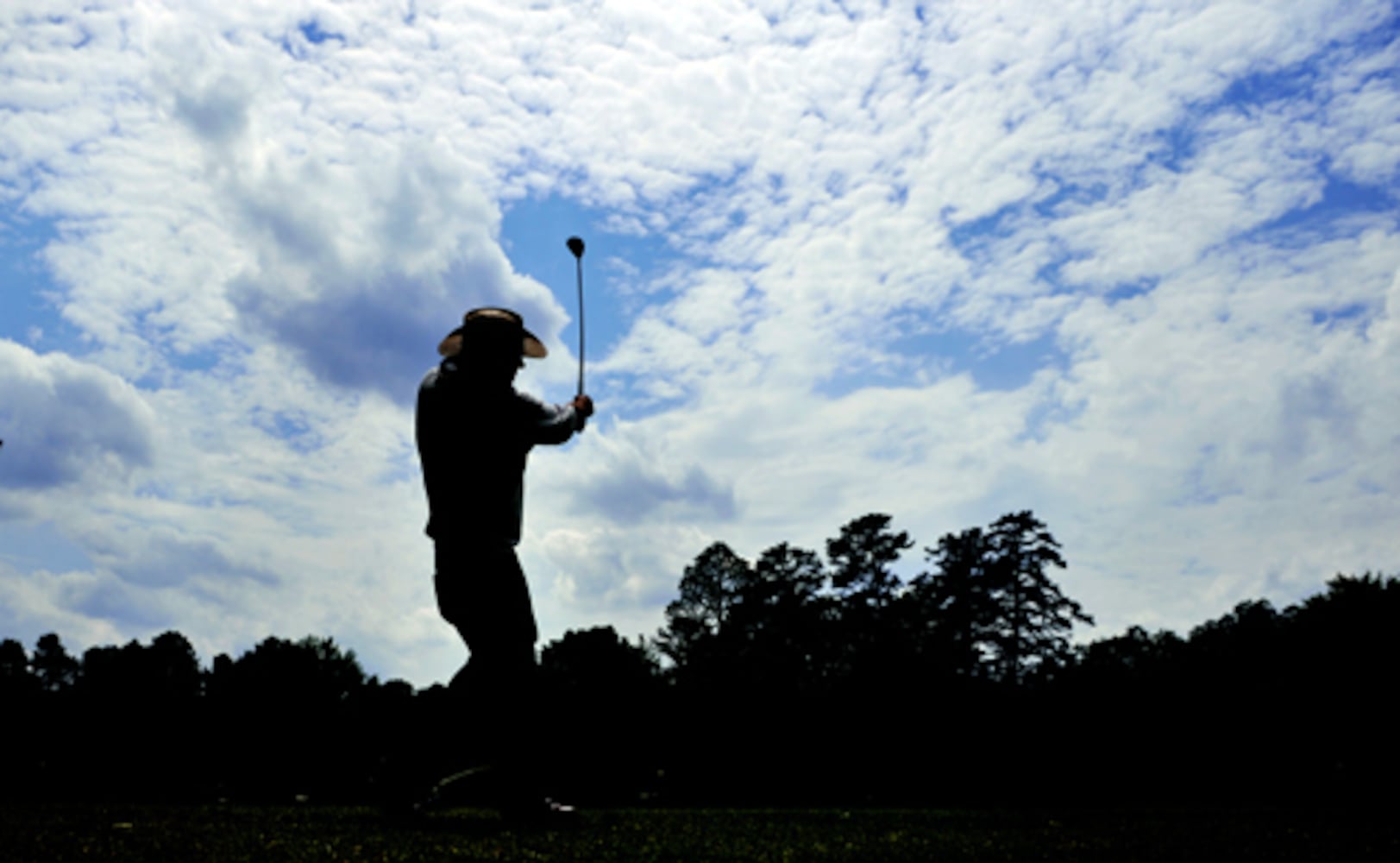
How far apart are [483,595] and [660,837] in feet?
6.88

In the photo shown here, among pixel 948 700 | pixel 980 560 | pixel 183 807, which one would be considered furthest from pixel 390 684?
pixel 183 807

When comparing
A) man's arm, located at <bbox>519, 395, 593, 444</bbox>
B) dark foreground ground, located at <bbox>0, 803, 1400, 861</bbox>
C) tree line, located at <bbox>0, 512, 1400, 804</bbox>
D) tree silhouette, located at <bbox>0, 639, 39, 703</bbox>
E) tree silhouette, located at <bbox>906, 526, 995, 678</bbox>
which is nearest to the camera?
dark foreground ground, located at <bbox>0, 803, 1400, 861</bbox>

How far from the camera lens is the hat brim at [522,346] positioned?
7.26m

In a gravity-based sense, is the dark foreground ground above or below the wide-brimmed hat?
below

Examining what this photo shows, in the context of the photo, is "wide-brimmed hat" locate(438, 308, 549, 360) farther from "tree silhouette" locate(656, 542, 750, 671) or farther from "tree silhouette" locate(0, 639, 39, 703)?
"tree silhouette" locate(0, 639, 39, 703)

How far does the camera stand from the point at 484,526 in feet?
22.6

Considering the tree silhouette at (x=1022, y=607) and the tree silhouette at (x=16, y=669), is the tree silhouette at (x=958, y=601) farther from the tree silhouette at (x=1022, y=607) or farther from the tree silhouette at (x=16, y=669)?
the tree silhouette at (x=16, y=669)

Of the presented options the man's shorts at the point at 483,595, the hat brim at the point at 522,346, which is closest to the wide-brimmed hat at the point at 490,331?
the hat brim at the point at 522,346

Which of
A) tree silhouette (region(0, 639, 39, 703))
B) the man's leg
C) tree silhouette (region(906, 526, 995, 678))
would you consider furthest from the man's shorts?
tree silhouette (region(0, 639, 39, 703))

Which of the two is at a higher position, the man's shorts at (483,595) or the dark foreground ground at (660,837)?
the man's shorts at (483,595)

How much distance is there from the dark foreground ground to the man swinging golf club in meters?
0.81

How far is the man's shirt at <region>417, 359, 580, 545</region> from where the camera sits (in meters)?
6.92

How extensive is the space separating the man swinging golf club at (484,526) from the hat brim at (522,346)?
15 centimetres

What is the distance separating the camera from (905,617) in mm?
69938
